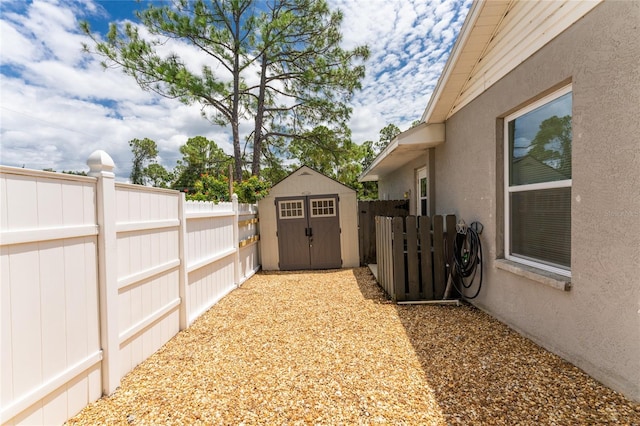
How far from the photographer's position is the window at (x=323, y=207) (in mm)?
7945

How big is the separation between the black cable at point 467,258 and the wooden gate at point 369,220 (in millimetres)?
3705

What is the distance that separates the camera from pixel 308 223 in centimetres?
Answer: 798

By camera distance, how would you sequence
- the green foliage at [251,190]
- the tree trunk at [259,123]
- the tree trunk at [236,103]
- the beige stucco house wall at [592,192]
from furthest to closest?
the tree trunk at [259,123], the tree trunk at [236,103], the green foliage at [251,190], the beige stucco house wall at [592,192]

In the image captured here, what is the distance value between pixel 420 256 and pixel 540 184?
1.97 meters

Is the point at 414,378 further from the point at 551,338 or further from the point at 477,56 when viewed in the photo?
the point at 477,56

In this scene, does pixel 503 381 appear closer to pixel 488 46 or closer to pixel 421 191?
pixel 488 46

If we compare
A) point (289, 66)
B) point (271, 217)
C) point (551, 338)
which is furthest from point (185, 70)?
point (551, 338)

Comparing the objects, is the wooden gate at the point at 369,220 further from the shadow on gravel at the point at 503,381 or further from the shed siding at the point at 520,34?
the shadow on gravel at the point at 503,381

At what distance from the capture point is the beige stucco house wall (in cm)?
213

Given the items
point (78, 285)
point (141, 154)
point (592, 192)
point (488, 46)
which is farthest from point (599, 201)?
point (141, 154)

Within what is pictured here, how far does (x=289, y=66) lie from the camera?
1025 centimetres

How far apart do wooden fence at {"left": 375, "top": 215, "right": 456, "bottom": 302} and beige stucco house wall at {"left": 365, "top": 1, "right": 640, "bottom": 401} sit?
3.27 feet

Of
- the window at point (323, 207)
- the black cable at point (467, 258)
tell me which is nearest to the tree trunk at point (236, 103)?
the window at point (323, 207)

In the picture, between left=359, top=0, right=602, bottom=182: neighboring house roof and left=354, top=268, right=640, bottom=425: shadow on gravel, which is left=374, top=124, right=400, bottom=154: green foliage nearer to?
left=359, top=0, right=602, bottom=182: neighboring house roof
